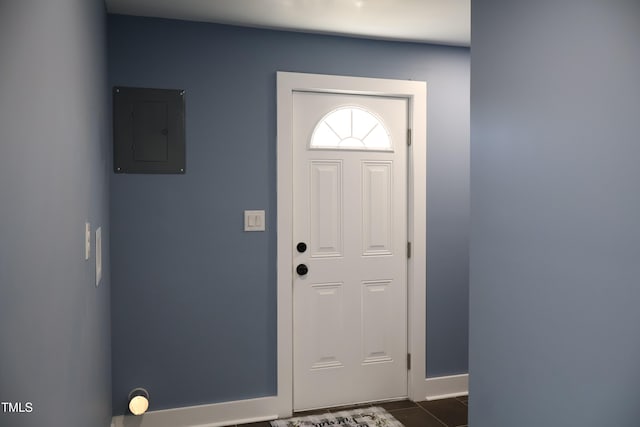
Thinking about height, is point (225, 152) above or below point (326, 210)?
above

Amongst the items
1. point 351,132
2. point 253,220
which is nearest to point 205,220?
point 253,220

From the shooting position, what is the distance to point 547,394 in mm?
1734

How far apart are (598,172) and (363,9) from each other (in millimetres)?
1665

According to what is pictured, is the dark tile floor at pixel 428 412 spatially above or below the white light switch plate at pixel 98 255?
below

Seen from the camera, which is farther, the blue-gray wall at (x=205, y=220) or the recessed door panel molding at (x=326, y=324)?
the recessed door panel molding at (x=326, y=324)

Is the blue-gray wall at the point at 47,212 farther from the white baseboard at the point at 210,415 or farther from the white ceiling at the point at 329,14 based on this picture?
the white baseboard at the point at 210,415

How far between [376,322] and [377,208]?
77 centimetres

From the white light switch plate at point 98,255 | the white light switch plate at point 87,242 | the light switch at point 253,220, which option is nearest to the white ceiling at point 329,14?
the light switch at point 253,220

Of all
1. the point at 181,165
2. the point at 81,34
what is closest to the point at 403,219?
the point at 181,165

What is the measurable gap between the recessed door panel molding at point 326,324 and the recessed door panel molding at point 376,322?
175 mm

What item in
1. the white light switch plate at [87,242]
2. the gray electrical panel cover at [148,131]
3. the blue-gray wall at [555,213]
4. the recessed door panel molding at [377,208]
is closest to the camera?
the blue-gray wall at [555,213]

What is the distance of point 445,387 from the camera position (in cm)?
349

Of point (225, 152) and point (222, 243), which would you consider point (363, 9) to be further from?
point (222, 243)

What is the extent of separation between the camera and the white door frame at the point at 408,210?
312cm
